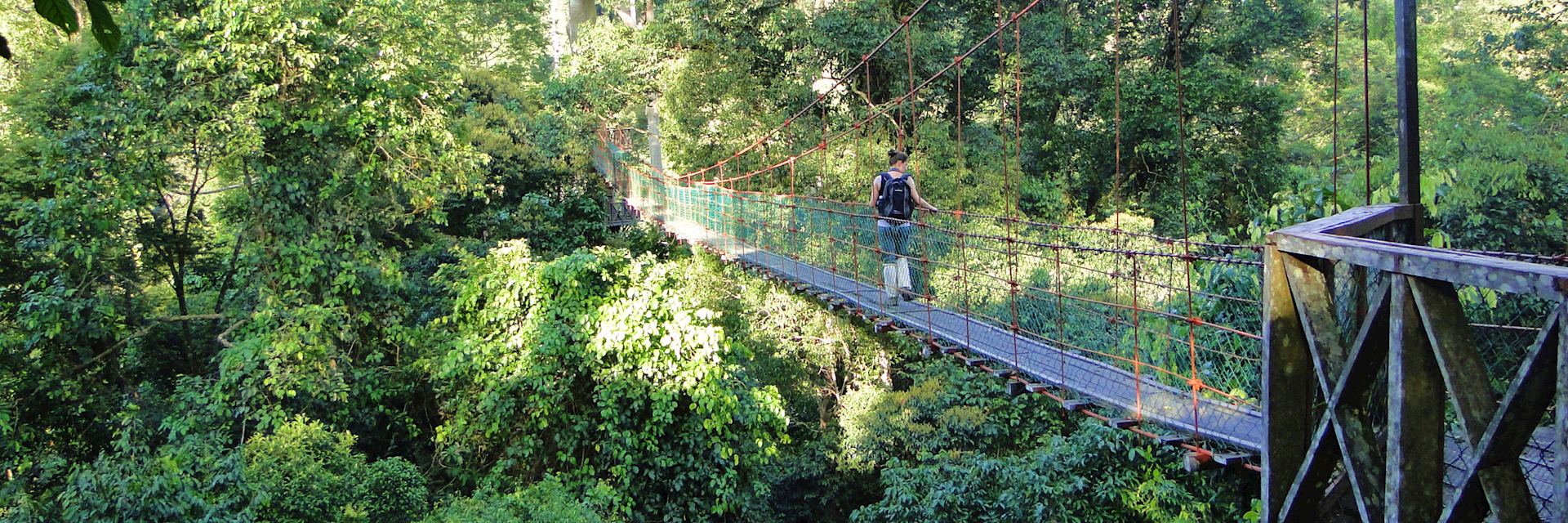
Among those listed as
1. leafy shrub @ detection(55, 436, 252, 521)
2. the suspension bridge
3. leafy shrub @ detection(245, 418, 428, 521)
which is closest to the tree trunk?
leafy shrub @ detection(245, 418, 428, 521)

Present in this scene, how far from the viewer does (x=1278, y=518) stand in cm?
136

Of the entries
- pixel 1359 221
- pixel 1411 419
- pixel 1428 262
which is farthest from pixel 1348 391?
pixel 1359 221

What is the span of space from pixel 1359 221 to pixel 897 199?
2927 mm

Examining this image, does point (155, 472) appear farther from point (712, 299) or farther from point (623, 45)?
point (623, 45)

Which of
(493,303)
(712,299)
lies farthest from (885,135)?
(493,303)

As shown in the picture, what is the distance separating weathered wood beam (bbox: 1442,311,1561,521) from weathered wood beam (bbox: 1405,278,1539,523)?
0.01m

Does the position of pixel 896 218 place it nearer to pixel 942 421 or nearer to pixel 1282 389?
pixel 942 421

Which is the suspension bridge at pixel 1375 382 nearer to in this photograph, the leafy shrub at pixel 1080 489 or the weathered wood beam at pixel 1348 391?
the weathered wood beam at pixel 1348 391

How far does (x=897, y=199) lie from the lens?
4438 millimetres

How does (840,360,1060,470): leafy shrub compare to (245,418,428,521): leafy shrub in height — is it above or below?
below

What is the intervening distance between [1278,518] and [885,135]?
895 centimetres

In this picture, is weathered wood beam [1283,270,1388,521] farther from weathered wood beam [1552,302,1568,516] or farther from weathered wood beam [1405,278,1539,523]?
weathered wood beam [1552,302,1568,516]

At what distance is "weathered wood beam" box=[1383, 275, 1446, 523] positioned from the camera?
1.04 meters

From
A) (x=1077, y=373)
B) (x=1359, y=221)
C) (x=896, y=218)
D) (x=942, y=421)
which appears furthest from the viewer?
(x=942, y=421)
